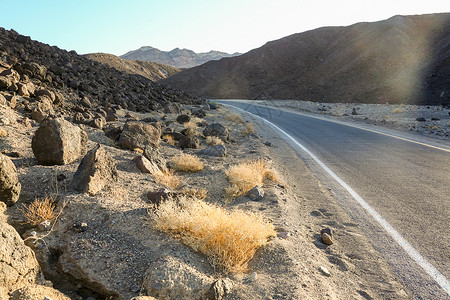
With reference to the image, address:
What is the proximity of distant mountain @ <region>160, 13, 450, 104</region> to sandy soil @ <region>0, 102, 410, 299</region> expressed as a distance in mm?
32133

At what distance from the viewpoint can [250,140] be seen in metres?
11.4

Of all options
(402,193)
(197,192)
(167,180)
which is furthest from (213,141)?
(402,193)

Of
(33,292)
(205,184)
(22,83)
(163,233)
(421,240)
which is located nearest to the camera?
(33,292)

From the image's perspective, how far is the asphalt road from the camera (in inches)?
130

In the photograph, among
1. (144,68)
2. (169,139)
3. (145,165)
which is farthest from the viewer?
(144,68)

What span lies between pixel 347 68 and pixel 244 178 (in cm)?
5680

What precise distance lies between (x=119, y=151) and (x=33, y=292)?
4.63m

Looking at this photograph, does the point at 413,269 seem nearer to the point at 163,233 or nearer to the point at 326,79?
the point at 163,233

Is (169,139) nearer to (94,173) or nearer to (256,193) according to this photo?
(256,193)

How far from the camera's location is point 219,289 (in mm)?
2602

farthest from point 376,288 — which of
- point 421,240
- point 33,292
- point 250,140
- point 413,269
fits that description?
point 250,140

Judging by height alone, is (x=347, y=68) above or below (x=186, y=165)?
above

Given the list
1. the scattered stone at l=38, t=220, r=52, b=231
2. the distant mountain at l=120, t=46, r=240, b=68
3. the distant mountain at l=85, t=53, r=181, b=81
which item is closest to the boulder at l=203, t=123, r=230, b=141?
the scattered stone at l=38, t=220, r=52, b=231

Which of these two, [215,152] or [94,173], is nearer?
[94,173]
